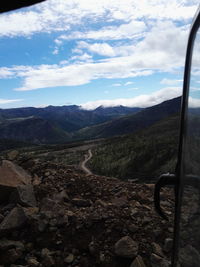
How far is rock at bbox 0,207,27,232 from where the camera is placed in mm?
6236

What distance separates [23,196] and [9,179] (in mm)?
890

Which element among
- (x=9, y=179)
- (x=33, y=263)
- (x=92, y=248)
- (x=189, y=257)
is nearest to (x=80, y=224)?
(x=92, y=248)

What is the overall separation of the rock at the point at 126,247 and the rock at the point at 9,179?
11.2ft

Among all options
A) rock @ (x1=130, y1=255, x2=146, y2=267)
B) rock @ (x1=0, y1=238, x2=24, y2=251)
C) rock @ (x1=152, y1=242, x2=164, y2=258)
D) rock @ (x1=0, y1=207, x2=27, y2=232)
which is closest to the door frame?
rock @ (x1=130, y1=255, x2=146, y2=267)

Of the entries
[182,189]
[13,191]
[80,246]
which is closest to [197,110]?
[182,189]

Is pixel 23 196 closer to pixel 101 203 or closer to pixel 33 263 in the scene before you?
pixel 101 203

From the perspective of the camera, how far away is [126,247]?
5.44 meters

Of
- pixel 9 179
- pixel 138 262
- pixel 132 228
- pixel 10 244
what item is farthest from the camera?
pixel 9 179

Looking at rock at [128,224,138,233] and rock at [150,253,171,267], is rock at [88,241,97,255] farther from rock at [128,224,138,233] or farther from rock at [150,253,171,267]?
rock at [150,253,171,267]

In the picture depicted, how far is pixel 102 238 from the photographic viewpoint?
19.6 feet

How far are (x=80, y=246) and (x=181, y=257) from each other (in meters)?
4.28

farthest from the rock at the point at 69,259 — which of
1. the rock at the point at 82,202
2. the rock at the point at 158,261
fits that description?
the rock at the point at 82,202

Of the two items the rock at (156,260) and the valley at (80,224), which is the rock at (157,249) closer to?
the valley at (80,224)

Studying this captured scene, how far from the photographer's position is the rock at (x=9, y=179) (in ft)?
25.8
